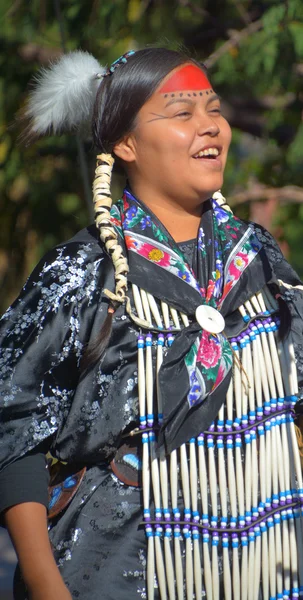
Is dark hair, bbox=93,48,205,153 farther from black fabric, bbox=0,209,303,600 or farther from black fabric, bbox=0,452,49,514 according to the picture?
black fabric, bbox=0,452,49,514

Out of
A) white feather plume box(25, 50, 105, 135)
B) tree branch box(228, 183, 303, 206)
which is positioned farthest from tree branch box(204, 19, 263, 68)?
white feather plume box(25, 50, 105, 135)

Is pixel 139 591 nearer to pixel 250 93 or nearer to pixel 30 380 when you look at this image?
pixel 30 380

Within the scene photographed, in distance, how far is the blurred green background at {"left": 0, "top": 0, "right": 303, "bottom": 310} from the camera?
4008 mm

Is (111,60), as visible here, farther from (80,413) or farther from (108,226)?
(80,413)

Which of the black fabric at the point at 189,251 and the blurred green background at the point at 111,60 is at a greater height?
the blurred green background at the point at 111,60

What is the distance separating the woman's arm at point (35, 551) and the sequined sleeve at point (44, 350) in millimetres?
114

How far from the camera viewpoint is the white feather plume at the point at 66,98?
7.60 feet

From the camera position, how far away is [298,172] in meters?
4.09

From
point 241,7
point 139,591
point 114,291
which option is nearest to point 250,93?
point 241,7

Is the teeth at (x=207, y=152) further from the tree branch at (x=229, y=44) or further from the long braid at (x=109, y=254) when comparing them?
the tree branch at (x=229, y=44)

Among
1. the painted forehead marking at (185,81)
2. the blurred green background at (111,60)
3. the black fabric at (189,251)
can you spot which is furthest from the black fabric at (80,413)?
the blurred green background at (111,60)

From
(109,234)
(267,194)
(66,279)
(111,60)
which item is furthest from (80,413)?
(267,194)

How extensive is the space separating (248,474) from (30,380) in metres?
0.52

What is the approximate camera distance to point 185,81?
217cm
